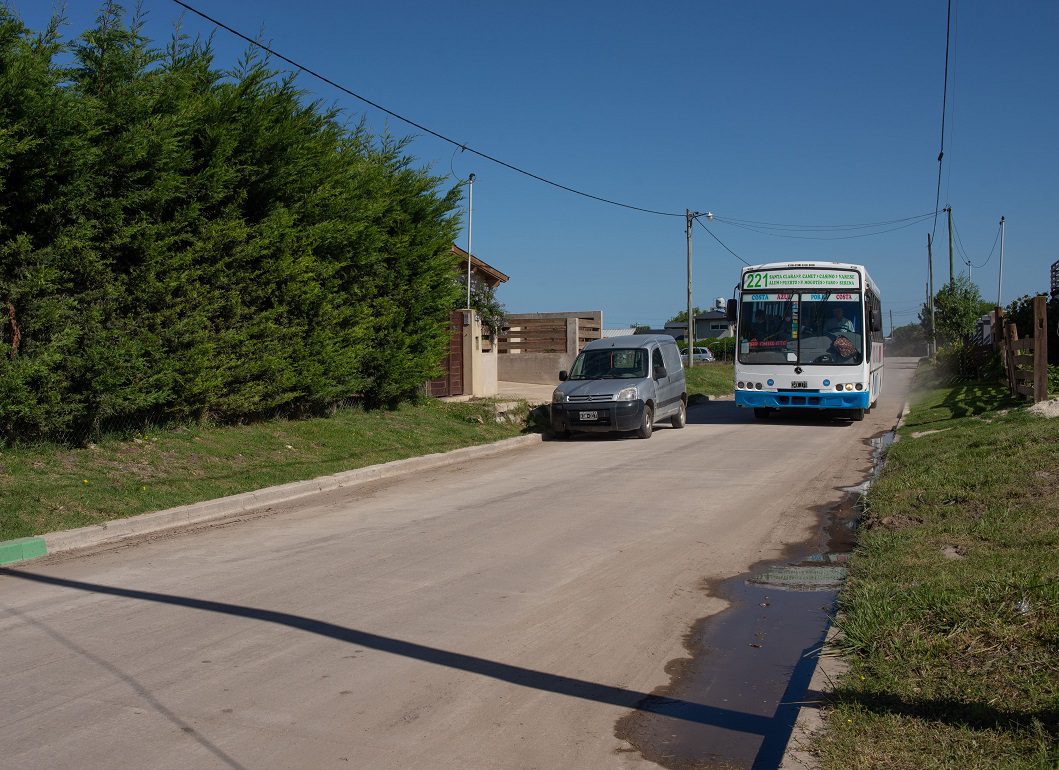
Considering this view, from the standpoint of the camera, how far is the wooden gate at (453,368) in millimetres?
21812

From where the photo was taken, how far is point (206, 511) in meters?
10.4

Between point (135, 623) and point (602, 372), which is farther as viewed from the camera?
point (602, 372)

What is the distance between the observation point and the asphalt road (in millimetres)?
4406

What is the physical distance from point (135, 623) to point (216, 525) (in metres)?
3.76

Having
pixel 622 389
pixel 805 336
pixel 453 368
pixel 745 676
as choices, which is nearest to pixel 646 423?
pixel 622 389

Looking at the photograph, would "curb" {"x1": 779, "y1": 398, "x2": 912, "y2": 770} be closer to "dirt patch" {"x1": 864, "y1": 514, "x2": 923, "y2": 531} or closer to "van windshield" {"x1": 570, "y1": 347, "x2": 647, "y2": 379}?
"dirt patch" {"x1": 864, "y1": 514, "x2": 923, "y2": 531}

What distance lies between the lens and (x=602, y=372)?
19.1 m

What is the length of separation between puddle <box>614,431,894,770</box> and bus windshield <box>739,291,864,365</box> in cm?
1246

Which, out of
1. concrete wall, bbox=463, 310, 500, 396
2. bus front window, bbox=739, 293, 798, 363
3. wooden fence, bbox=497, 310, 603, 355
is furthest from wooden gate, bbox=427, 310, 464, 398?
wooden fence, bbox=497, 310, 603, 355

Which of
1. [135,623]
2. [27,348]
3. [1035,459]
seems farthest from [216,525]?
[1035,459]

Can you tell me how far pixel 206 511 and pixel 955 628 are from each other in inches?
310

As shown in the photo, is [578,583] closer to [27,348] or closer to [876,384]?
[27,348]

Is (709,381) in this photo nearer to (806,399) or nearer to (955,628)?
(806,399)

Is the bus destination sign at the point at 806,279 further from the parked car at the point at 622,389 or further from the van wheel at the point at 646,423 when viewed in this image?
the van wheel at the point at 646,423
